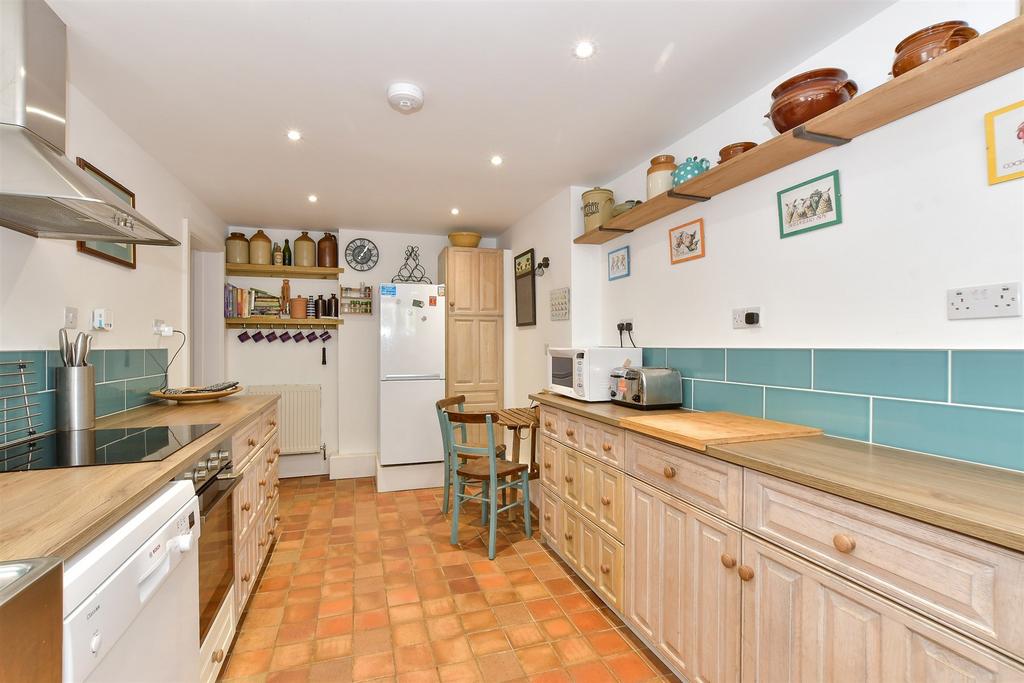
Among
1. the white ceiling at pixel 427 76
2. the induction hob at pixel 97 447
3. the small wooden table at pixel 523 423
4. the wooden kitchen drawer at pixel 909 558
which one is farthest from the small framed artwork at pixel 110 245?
the wooden kitchen drawer at pixel 909 558

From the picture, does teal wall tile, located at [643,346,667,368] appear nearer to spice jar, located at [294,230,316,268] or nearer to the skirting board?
the skirting board

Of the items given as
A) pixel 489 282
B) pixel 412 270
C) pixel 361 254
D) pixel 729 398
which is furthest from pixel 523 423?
pixel 361 254

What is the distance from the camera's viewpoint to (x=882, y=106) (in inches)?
54.4

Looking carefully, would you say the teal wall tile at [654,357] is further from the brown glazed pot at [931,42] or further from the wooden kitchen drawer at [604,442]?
the brown glazed pot at [931,42]

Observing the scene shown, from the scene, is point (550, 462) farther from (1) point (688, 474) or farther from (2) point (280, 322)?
(2) point (280, 322)

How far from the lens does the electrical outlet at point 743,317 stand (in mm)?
1963

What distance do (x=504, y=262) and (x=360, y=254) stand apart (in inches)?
54.9

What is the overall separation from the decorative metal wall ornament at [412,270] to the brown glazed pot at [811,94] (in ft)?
11.4

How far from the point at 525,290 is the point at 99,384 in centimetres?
281

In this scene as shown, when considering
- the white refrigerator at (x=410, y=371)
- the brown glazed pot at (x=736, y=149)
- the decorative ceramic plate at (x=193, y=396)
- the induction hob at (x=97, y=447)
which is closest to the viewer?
the induction hob at (x=97, y=447)

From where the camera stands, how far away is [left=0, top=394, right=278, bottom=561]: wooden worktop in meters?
0.80

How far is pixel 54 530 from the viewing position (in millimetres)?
836

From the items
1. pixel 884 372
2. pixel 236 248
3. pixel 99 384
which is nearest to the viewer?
pixel 884 372

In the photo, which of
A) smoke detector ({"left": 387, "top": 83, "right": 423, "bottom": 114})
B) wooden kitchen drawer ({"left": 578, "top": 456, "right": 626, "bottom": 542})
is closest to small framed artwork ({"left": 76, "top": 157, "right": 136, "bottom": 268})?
smoke detector ({"left": 387, "top": 83, "right": 423, "bottom": 114})
